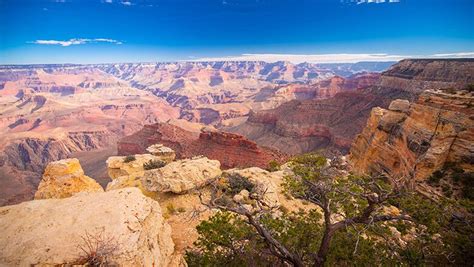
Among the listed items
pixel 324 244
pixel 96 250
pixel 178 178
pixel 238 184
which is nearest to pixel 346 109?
pixel 238 184

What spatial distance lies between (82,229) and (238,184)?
1506 centimetres

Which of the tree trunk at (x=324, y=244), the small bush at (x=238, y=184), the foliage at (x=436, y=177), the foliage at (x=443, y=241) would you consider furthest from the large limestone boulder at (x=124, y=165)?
the foliage at (x=443, y=241)

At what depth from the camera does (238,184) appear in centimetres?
2342

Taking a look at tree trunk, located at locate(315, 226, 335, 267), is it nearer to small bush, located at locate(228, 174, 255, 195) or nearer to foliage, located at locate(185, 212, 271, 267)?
foliage, located at locate(185, 212, 271, 267)

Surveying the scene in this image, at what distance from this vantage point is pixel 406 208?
39.2 feet

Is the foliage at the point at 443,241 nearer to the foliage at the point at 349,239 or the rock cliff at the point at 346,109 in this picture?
the foliage at the point at 349,239

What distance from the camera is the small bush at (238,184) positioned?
23.0 metres

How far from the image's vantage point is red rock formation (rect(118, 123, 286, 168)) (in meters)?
60.3

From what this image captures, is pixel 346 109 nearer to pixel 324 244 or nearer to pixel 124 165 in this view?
pixel 124 165

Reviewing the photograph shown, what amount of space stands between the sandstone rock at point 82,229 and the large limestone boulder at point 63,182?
14.0m

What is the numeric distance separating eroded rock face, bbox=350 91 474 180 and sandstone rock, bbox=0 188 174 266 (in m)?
16.6

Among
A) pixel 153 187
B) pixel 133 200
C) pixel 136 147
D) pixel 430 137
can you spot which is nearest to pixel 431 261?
pixel 133 200

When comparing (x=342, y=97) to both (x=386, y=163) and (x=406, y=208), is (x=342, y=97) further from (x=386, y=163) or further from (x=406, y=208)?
(x=406, y=208)

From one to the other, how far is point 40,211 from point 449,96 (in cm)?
3352
